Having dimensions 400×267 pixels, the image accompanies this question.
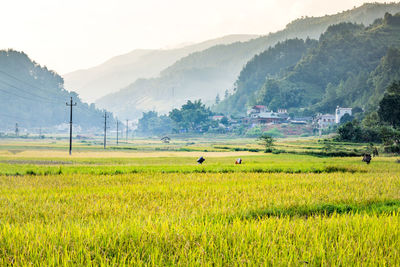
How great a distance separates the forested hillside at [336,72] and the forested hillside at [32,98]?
84.6 meters

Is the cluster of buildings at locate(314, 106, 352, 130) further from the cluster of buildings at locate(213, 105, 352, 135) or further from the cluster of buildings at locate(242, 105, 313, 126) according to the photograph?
the cluster of buildings at locate(242, 105, 313, 126)

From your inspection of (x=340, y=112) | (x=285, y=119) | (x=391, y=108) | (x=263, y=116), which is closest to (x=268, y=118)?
(x=263, y=116)

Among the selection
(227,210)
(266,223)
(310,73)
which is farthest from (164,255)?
(310,73)

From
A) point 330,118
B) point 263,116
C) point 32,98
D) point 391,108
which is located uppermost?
point 32,98

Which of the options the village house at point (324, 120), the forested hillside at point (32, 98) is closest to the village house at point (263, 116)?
the village house at point (324, 120)

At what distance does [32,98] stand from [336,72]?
481 ft

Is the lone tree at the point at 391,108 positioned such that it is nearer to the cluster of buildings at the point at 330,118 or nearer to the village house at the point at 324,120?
the cluster of buildings at the point at 330,118

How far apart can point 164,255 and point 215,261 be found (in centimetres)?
55

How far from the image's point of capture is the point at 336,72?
14262 cm

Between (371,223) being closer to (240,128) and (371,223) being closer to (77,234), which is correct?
(77,234)

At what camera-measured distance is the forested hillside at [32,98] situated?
525 ft

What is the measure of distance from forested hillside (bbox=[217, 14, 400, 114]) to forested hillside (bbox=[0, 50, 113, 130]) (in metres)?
84.6

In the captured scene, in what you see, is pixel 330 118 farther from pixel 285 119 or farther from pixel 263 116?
pixel 263 116

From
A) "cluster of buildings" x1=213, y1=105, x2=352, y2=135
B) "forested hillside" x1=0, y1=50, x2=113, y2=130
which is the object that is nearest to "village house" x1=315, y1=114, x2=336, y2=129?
"cluster of buildings" x1=213, y1=105, x2=352, y2=135
